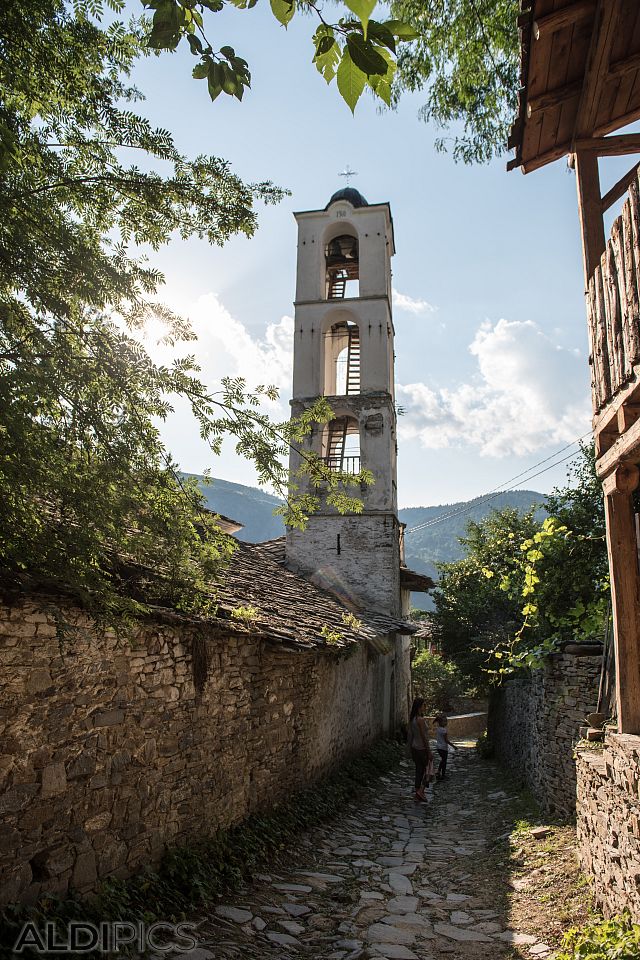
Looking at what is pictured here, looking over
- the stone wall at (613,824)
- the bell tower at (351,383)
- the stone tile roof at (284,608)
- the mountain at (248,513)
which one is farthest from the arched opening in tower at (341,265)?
the mountain at (248,513)

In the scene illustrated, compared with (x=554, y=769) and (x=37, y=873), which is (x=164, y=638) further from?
(x=554, y=769)

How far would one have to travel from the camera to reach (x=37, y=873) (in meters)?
3.91

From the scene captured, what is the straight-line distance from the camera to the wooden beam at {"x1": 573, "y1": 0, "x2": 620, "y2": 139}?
4688 mm

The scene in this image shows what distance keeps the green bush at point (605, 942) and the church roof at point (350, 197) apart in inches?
662

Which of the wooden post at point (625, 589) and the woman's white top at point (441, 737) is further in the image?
the woman's white top at point (441, 737)

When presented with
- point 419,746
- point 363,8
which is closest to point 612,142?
point 363,8

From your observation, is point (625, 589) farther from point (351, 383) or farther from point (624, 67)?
point (351, 383)

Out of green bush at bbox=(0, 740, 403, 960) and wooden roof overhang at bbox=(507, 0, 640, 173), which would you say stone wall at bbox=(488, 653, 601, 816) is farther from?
wooden roof overhang at bbox=(507, 0, 640, 173)

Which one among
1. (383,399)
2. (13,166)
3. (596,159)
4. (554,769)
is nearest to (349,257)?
(383,399)

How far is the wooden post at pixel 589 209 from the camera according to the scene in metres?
5.05

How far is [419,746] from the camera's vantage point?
10.4m

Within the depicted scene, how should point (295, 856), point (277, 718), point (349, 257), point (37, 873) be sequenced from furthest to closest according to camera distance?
point (349, 257), point (277, 718), point (295, 856), point (37, 873)

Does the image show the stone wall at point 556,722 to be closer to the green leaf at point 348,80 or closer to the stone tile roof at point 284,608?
the stone tile roof at point 284,608

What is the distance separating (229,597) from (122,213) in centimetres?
422
